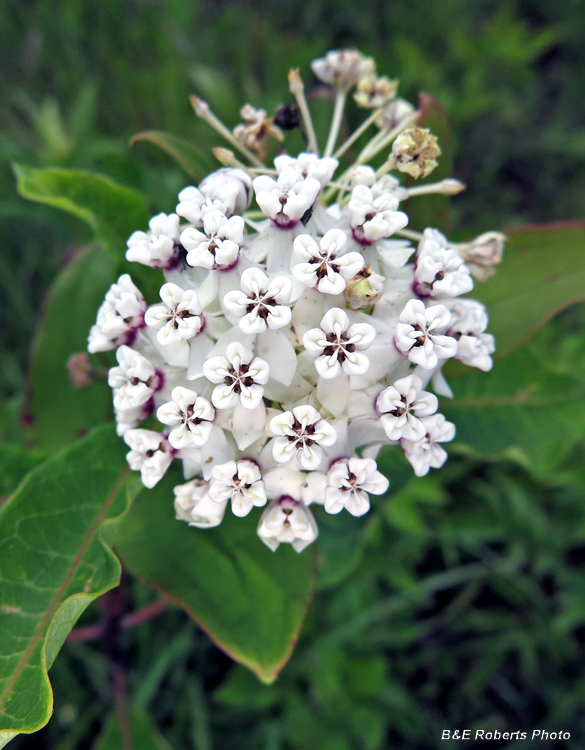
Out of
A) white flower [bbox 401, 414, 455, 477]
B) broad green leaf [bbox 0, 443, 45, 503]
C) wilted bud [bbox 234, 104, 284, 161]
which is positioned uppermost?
wilted bud [bbox 234, 104, 284, 161]

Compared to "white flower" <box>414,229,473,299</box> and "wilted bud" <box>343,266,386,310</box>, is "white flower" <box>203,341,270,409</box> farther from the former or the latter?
"white flower" <box>414,229,473,299</box>

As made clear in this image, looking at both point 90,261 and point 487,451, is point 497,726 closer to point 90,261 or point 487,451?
point 487,451

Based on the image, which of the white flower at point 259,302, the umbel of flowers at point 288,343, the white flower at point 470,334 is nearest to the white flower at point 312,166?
the umbel of flowers at point 288,343

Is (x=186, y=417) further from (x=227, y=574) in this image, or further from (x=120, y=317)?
(x=227, y=574)

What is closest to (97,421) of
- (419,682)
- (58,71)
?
(419,682)

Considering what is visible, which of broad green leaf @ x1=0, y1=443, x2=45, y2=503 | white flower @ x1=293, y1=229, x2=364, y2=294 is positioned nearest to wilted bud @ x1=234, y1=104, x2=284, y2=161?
white flower @ x1=293, y1=229, x2=364, y2=294

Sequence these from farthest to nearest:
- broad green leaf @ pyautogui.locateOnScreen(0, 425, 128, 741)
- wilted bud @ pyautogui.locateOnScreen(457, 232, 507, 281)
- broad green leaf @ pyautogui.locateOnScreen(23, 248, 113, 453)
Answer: broad green leaf @ pyautogui.locateOnScreen(23, 248, 113, 453) → wilted bud @ pyautogui.locateOnScreen(457, 232, 507, 281) → broad green leaf @ pyautogui.locateOnScreen(0, 425, 128, 741)
